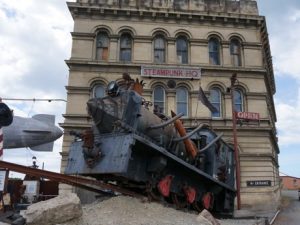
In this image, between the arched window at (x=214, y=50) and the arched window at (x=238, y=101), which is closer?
the arched window at (x=238, y=101)

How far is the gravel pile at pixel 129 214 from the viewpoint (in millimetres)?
7025

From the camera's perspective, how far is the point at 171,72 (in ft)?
76.6

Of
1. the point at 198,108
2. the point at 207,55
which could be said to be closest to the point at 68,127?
the point at 198,108

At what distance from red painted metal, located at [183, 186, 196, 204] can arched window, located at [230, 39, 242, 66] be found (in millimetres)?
15074

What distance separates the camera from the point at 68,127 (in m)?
21.6

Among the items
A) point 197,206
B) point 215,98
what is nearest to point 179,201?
point 197,206

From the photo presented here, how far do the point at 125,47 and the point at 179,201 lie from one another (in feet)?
48.7

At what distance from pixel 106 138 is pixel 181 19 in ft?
56.6

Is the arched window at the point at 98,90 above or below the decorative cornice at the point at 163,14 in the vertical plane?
below

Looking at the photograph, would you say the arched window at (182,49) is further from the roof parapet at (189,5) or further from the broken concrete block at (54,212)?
the broken concrete block at (54,212)

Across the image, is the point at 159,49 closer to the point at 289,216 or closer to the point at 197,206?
the point at 289,216

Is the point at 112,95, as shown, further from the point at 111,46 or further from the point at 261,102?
the point at 261,102

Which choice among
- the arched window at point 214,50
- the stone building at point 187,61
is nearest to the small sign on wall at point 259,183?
the stone building at point 187,61

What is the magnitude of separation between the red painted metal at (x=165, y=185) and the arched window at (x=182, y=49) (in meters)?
14.9
